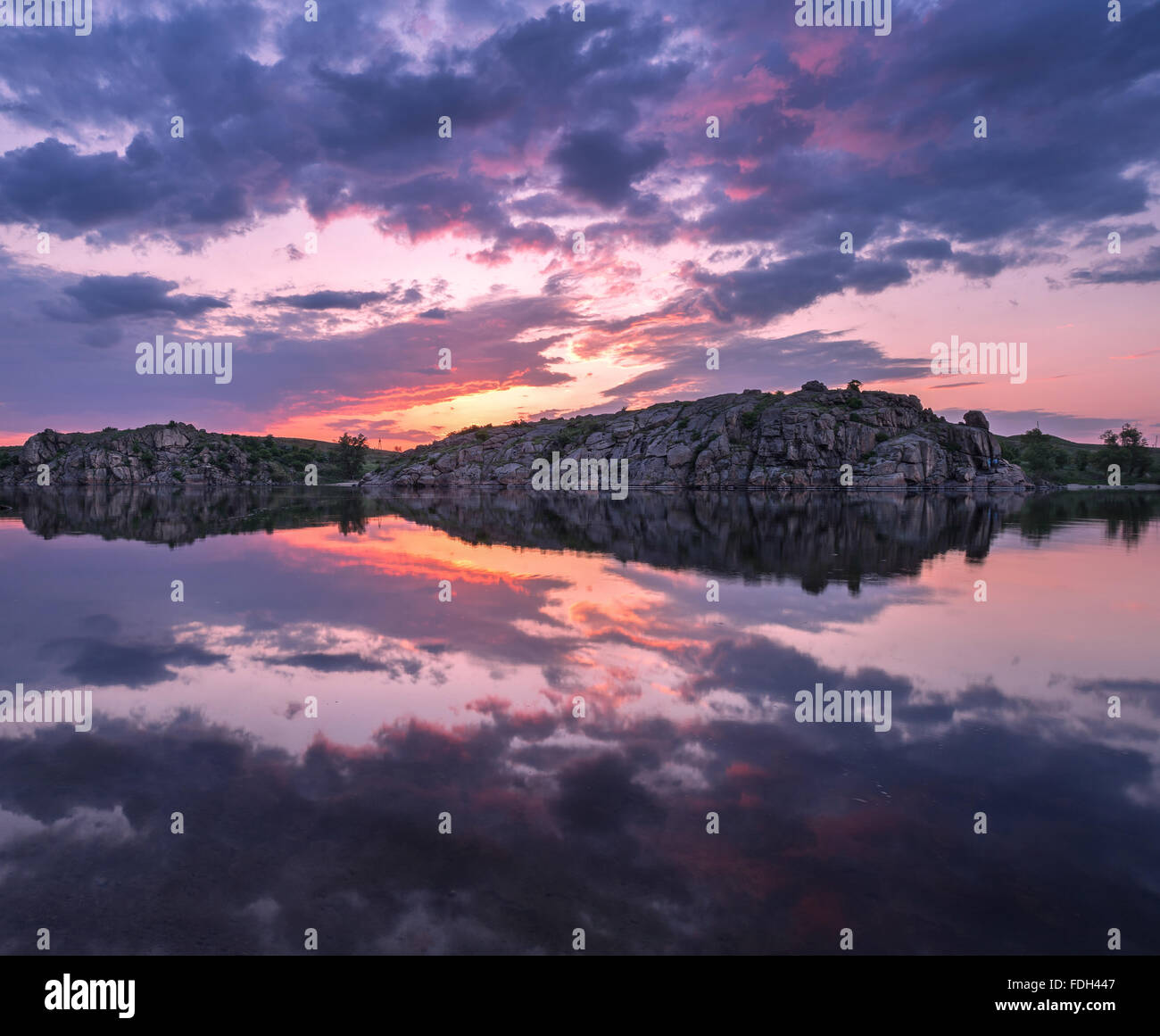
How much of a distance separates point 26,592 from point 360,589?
13.0 metres

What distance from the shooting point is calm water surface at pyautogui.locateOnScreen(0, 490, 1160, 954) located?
665 centimetres

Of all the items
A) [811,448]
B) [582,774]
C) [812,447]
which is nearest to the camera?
[582,774]

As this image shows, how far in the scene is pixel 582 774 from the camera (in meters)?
9.74

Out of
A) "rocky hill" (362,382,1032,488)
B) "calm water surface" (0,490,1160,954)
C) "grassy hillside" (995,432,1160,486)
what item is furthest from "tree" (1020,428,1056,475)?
"calm water surface" (0,490,1160,954)

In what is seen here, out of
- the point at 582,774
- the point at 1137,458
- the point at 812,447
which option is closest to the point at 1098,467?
the point at 1137,458

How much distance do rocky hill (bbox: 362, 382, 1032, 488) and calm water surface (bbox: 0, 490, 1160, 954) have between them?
438 feet

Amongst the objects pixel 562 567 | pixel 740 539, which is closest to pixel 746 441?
pixel 740 539

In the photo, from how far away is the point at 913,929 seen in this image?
6.47 metres

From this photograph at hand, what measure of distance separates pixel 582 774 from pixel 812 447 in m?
157

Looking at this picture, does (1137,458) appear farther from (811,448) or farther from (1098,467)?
(811,448)

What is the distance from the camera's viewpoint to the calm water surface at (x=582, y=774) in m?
6.65

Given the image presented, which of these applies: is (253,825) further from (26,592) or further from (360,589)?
(26,592)

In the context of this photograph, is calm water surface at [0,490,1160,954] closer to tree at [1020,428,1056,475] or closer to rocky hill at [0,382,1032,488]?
rocky hill at [0,382,1032,488]

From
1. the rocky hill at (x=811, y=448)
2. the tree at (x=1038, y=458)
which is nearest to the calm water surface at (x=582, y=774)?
the rocky hill at (x=811, y=448)
